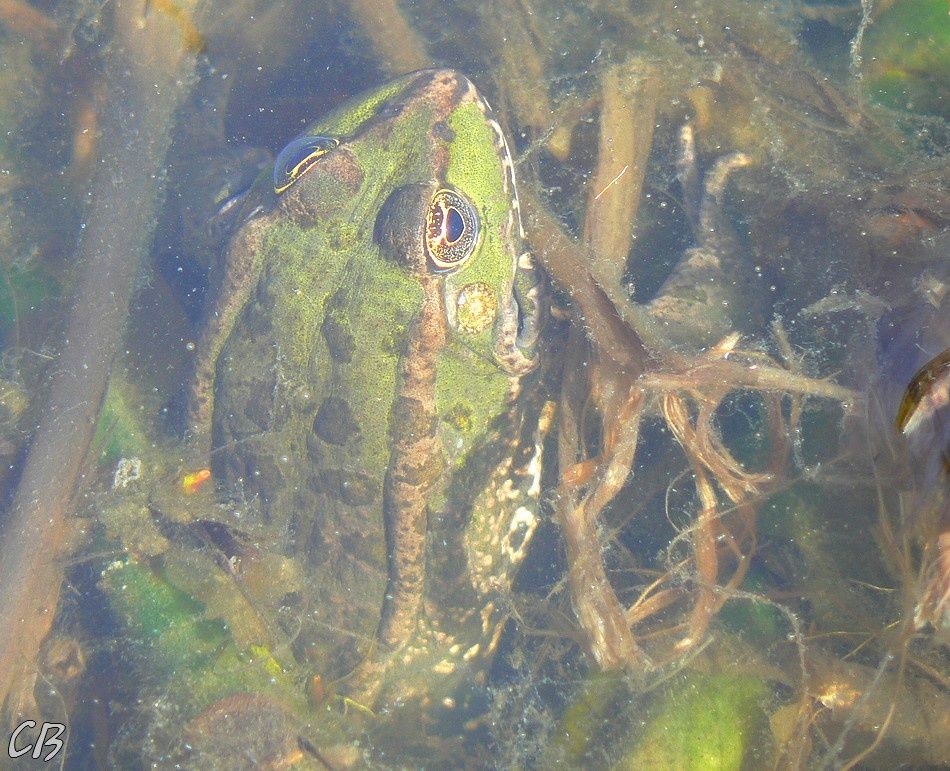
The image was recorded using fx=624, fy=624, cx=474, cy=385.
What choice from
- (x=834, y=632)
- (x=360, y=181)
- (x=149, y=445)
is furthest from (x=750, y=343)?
(x=149, y=445)

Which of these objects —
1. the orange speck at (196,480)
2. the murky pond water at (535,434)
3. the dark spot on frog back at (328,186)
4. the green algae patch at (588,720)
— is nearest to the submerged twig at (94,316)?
the murky pond water at (535,434)

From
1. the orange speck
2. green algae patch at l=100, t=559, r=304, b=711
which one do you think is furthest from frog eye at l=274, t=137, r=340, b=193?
green algae patch at l=100, t=559, r=304, b=711

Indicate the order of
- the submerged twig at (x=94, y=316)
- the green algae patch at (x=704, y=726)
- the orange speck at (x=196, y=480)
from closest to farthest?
the green algae patch at (x=704, y=726) < the orange speck at (x=196, y=480) < the submerged twig at (x=94, y=316)

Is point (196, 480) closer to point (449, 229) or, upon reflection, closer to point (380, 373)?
point (380, 373)

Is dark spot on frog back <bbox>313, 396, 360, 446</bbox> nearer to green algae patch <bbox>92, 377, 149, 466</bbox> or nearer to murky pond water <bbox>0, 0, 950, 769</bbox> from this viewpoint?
murky pond water <bbox>0, 0, 950, 769</bbox>

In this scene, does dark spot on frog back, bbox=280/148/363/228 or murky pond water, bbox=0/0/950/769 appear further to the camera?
Answer: dark spot on frog back, bbox=280/148/363/228

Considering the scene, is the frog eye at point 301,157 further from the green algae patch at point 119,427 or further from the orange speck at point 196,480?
the green algae patch at point 119,427
